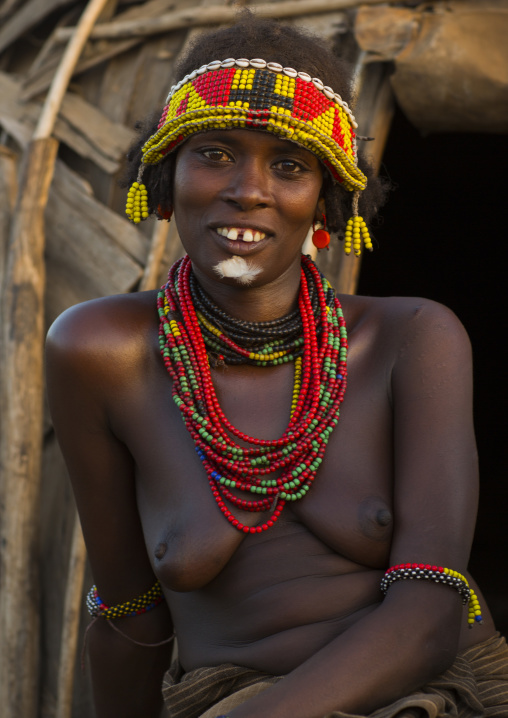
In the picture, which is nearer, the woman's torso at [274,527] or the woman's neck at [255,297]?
the woman's torso at [274,527]

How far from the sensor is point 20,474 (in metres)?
4.00

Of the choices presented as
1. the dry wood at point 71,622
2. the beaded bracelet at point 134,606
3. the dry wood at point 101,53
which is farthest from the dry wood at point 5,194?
the beaded bracelet at point 134,606

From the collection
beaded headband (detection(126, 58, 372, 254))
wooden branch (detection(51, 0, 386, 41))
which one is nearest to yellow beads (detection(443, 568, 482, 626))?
beaded headband (detection(126, 58, 372, 254))

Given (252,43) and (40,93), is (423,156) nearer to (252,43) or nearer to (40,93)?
(40,93)

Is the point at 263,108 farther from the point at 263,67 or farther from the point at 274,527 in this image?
the point at 274,527

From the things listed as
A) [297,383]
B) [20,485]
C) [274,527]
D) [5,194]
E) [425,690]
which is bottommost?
[20,485]

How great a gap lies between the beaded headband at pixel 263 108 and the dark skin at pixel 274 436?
0.16ft

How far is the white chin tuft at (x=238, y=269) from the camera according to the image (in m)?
2.27

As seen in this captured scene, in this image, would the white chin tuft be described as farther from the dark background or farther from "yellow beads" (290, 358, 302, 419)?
the dark background

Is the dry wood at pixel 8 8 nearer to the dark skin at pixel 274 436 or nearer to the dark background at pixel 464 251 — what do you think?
the dark background at pixel 464 251

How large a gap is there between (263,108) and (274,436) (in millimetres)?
816

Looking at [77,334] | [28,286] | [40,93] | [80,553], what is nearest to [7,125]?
[40,93]

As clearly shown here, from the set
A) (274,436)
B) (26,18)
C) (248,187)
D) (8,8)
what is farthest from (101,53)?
(274,436)

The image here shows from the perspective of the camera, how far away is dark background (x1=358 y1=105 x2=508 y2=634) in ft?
20.0
